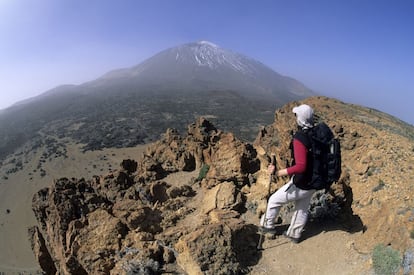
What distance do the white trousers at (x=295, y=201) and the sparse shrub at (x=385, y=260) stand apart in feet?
2.91

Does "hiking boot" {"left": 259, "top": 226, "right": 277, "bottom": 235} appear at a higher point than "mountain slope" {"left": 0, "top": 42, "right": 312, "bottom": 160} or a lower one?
higher

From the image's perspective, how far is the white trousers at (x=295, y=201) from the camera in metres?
4.04

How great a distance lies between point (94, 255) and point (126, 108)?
6267 centimetres

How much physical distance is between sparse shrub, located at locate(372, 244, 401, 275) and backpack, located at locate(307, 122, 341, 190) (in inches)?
41.1

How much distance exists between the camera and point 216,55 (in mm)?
163750

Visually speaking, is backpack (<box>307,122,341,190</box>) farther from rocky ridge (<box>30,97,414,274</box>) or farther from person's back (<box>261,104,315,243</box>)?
rocky ridge (<box>30,97,414,274</box>)

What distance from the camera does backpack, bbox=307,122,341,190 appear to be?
363 centimetres

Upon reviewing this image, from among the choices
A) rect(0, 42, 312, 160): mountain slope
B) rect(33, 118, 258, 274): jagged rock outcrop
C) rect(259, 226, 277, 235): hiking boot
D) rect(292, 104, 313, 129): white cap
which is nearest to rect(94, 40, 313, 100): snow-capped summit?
rect(0, 42, 312, 160): mountain slope

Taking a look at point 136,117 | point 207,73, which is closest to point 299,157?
point 136,117

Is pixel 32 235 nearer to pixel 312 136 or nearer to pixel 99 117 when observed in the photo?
pixel 312 136

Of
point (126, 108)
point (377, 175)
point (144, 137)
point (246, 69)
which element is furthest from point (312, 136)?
point (246, 69)

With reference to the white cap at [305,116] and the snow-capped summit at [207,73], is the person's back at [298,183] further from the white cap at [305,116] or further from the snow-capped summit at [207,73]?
the snow-capped summit at [207,73]

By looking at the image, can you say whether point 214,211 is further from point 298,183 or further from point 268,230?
point 298,183

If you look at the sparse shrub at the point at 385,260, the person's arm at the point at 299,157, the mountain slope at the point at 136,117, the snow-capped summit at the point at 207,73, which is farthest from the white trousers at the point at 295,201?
the snow-capped summit at the point at 207,73
